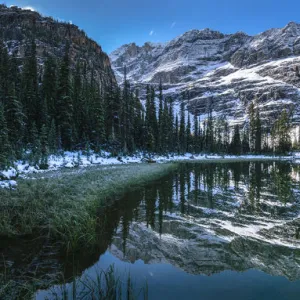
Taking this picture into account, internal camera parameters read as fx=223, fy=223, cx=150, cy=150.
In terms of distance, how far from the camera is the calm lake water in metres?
4.41

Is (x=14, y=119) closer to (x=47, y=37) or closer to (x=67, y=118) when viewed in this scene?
(x=67, y=118)

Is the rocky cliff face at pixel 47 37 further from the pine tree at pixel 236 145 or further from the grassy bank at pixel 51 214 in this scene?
the grassy bank at pixel 51 214

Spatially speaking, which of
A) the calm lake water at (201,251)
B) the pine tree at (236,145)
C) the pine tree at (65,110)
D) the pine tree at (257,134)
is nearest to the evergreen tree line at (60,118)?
the pine tree at (65,110)

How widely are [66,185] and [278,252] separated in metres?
9.02

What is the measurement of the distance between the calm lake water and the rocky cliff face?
310 ft

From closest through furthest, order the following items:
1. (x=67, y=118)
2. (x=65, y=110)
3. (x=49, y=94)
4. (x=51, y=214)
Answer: (x=51, y=214), (x=67, y=118), (x=65, y=110), (x=49, y=94)

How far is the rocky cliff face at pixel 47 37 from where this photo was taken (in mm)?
95656

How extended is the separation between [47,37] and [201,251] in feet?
404

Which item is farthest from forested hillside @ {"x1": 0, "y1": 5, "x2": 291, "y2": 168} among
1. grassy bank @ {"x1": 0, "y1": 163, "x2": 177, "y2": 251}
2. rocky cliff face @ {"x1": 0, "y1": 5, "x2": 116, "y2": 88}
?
grassy bank @ {"x1": 0, "y1": 163, "x2": 177, "y2": 251}

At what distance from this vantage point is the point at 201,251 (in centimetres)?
591

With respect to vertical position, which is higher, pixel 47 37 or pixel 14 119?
pixel 47 37

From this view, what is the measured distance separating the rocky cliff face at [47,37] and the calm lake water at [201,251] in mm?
94589

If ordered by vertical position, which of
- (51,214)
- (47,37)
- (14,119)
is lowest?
(51,214)

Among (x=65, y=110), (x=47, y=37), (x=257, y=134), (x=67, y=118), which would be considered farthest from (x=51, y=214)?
(x=47, y=37)
